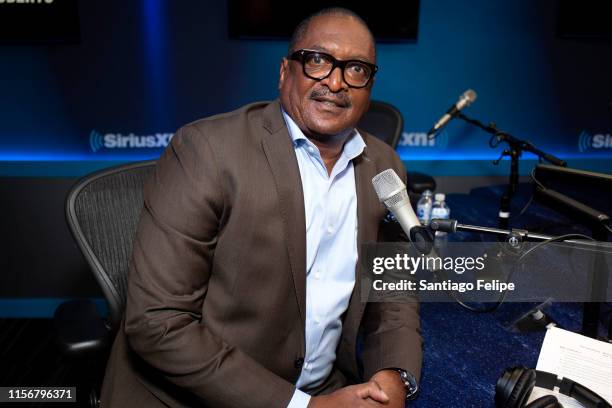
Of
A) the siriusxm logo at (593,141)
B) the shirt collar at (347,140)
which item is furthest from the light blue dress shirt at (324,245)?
the siriusxm logo at (593,141)

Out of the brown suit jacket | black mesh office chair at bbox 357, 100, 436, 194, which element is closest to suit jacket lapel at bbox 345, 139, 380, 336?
the brown suit jacket

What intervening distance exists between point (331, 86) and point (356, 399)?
0.72m

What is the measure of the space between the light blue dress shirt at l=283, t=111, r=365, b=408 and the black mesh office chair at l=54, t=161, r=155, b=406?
531mm

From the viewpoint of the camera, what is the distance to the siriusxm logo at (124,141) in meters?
3.17

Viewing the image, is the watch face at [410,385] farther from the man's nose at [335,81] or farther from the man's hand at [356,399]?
the man's nose at [335,81]

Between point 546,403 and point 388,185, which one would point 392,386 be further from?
point 388,185

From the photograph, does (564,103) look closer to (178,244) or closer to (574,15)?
(574,15)

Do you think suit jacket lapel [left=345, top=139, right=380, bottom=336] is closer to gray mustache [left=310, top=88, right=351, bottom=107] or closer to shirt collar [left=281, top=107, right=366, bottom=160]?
shirt collar [left=281, top=107, right=366, bottom=160]

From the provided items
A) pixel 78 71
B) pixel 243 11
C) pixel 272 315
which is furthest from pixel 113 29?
pixel 272 315

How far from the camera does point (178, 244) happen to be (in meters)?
1.11

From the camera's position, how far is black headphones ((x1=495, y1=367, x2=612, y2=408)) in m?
0.92

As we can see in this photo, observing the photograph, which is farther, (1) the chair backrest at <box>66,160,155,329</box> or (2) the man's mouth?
(1) the chair backrest at <box>66,160,155,329</box>

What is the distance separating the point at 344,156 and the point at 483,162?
2.29 m

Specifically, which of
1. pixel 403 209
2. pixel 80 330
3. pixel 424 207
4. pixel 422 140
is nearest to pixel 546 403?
pixel 403 209
